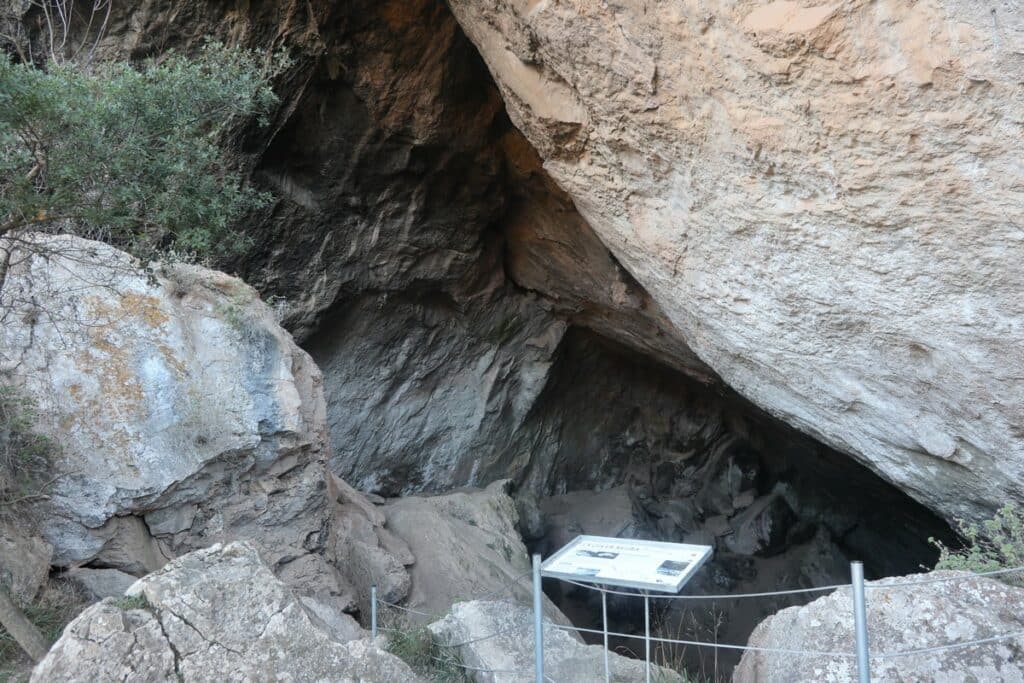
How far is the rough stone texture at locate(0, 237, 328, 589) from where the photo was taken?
5746 mm

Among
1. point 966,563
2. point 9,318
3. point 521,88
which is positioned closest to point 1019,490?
point 966,563

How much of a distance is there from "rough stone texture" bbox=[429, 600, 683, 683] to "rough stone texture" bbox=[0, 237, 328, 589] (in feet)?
5.95

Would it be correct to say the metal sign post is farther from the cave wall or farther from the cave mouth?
the cave mouth

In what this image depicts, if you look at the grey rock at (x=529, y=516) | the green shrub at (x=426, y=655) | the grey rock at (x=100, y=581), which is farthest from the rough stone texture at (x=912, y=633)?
the grey rock at (x=529, y=516)

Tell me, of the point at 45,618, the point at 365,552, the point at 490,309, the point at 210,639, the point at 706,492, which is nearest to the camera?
the point at 210,639

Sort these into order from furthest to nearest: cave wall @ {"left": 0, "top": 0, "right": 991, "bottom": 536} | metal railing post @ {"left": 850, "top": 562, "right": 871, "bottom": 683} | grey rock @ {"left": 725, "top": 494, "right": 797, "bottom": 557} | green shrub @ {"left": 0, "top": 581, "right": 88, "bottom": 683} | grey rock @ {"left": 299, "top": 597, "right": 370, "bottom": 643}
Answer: grey rock @ {"left": 725, "top": 494, "right": 797, "bottom": 557} → cave wall @ {"left": 0, "top": 0, "right": 991, "bottom": 536} → grey rock @ {"left": 299, "top": 597, "right": 370, "bottom": 643} → green shrub @ {"left": 0, "top": 581, "right": 88, "bottom": 683} → metal railing post @ {"left": 850, "top": 562, "right": 871, "bottom": 683}

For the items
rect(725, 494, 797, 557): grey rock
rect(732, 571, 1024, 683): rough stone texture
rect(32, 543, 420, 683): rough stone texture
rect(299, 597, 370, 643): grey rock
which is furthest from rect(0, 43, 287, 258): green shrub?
rect(725, 494, 797, 557): grey rock

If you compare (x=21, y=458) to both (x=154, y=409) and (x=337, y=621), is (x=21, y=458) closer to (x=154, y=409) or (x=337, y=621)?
(x=154, y=409)

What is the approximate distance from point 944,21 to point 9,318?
6.06 metres

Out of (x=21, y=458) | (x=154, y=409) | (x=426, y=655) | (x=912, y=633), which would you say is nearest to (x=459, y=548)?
(x=426, y=655)

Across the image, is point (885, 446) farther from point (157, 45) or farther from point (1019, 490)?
point (157, 45)

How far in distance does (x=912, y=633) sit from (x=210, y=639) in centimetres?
331

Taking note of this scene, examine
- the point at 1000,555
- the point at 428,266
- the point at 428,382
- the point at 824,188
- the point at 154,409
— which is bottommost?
the point at 1000,555

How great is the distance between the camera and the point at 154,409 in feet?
19.4
